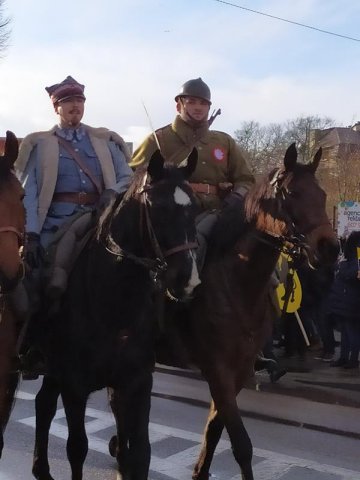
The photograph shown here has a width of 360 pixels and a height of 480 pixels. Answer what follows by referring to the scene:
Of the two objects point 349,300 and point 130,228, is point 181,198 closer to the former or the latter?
point 130,228

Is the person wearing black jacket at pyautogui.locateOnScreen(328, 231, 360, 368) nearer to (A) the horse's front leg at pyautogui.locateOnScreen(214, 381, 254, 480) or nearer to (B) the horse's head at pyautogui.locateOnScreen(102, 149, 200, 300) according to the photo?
(A) the horse's front leg at pyautogui.locateOnScreen(214, 381, 254, 480)

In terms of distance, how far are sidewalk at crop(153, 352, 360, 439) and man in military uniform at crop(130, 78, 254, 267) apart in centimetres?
264

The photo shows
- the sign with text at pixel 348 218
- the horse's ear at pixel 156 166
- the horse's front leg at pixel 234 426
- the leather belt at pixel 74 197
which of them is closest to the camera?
the horse's ear at pixel 156 166

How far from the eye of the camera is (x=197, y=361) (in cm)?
548

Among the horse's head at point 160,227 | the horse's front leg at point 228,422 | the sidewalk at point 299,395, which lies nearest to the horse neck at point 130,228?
the horse's head at point 160,227

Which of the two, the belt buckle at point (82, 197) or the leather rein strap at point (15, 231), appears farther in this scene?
the belt buckle at point (82, 197)

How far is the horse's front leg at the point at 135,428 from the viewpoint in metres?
4.44

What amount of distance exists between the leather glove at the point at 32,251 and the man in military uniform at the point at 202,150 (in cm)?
126

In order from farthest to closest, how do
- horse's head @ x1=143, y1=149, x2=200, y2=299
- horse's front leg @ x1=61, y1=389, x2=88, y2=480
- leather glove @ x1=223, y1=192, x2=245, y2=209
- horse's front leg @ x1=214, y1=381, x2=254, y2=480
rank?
leather glove @ x1=223, y1=192, x2=245, y2=209, horse's front leg @ x1=214, y1=381, x2=254, y2=480, horse's front leg @ x1=61, y1=389, x2=88, y2=480, horse's head @ x1=143, y1=149, x2=200, y2=299

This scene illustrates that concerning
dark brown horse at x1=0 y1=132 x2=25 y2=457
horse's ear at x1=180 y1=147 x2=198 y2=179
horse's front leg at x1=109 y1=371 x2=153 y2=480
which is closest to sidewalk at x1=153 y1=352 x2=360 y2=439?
horse's front leg at x1=109 y1=371 x2=153 y2=480

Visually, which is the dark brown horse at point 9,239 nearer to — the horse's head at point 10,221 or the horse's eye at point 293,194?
the horse's head at point 10,221

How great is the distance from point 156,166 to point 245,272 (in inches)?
56.8

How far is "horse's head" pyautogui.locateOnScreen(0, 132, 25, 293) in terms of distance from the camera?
151 inches

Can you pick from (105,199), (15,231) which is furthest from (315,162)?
(15,231)
